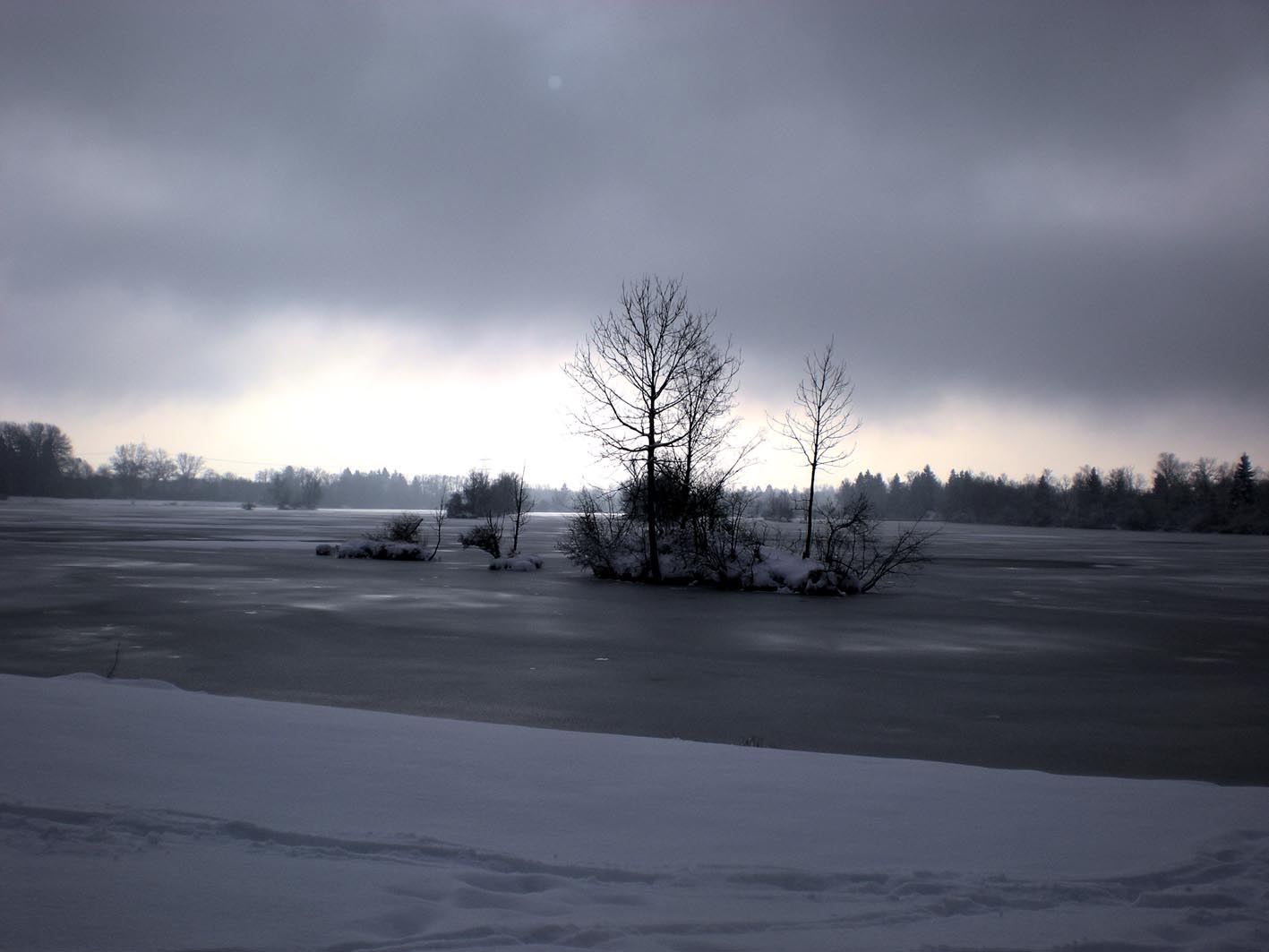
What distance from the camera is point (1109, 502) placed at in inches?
5064

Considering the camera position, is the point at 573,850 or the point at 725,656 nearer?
the point at 573,850

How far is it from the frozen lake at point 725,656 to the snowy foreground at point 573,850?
253 cm

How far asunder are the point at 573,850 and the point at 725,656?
30.1ft

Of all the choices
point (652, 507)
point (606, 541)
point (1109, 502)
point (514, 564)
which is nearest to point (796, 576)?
point (652, 507)

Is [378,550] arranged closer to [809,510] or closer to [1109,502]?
[809,510]

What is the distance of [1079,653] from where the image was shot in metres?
13.8

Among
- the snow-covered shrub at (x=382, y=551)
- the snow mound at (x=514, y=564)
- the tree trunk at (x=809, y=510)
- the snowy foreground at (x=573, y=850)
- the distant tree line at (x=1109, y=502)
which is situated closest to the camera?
the snowy foreground at (x=573, y=850)

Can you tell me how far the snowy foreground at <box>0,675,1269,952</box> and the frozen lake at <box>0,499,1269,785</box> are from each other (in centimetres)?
253

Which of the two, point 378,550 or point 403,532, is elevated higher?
point 403,532

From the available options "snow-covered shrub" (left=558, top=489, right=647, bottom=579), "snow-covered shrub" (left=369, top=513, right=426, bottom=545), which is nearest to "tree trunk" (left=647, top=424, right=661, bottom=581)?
"snow-covered shrub" (left=558, top=489, right=647, bottom=579)

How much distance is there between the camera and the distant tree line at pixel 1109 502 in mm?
105562

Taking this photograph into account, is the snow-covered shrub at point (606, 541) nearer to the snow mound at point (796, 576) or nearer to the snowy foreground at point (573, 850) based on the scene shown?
the snow mound at point (796, 576)

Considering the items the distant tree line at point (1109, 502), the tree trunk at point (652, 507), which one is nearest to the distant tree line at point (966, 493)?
the distant tree line at point (1109, 502)

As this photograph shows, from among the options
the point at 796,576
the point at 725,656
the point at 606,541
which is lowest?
the point at 725,656
